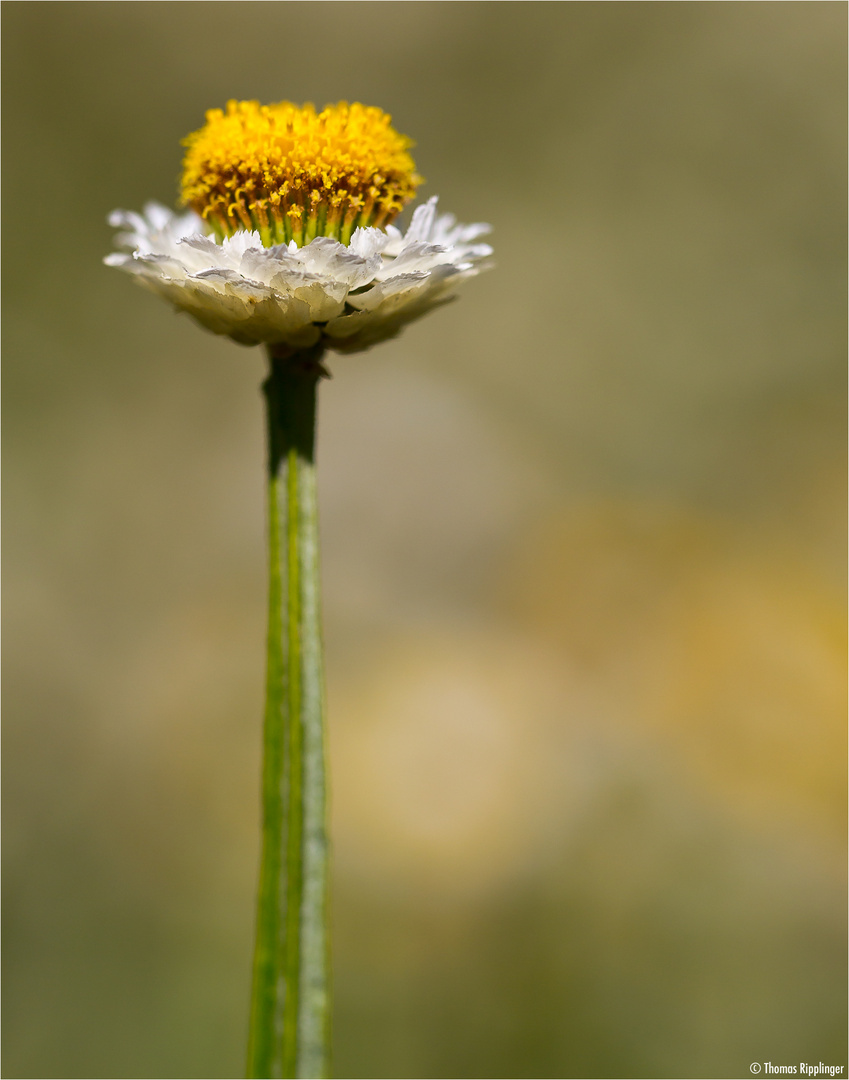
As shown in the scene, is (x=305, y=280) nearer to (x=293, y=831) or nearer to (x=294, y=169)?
(x=294, y=169)

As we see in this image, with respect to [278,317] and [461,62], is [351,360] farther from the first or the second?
[278,317]

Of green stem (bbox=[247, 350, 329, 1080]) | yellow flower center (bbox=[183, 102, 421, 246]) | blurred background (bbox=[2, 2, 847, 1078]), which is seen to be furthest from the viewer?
blurred background (bbox=[2, 2, 847, 1078])

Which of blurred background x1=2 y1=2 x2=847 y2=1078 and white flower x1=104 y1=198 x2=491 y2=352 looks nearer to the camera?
white flower x1=104 y1=198 x2=491 y2=352

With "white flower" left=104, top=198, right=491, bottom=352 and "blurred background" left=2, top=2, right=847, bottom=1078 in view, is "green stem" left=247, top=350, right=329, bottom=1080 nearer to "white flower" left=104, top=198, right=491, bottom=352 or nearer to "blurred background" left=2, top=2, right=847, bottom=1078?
"white flower" left=104, top=198, right=491, bottom=352

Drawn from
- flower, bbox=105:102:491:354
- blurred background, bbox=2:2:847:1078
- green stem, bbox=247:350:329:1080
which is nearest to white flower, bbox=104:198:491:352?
flower, bbox=105:102:491:354

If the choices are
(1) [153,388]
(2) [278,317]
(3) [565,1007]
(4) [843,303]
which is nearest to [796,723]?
(3) [565,1007]

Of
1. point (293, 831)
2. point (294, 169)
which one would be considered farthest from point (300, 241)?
point (293, 831)

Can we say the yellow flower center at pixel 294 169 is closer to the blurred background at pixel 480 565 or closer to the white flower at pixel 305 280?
the white flower at pixel 305 280
